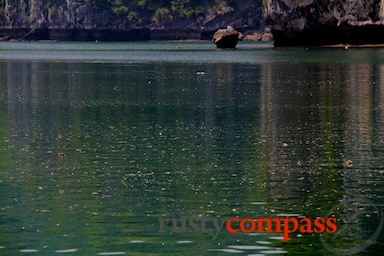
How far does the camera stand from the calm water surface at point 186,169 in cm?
1673

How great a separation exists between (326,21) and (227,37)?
1541 centimetres

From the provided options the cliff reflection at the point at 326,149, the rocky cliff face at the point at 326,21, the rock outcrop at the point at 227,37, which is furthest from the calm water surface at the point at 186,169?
the rock outcrop at the point at 227,37

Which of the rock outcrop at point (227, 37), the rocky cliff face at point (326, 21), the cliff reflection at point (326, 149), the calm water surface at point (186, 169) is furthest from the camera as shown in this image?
the rock outcrop at point (227, 37)

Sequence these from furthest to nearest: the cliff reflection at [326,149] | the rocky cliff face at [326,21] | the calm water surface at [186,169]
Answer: the rocky cliff face at [326,21] < the cliff reflection at [326,149] < the calm water surface at [186,169]

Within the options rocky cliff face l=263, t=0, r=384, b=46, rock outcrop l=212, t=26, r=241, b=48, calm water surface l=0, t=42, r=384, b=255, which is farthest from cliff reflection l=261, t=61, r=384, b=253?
rock outcrop l=212, t=26, r=241, b=48

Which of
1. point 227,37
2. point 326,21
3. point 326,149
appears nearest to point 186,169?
point 326,149

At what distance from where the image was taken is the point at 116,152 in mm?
26828

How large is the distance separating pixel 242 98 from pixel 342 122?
11590 millimetres

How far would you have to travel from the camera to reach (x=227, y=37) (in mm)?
124375

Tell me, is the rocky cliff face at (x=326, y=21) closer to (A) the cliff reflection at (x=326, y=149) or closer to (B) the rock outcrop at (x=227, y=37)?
(B) the rock outcrop at (x=227, y=37)

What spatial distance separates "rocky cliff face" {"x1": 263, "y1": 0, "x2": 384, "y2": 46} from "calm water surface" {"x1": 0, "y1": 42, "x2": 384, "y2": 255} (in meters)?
62.9

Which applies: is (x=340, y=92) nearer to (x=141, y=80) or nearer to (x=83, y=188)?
(x=141, y=80)

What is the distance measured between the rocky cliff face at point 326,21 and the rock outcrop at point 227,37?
4.90 meters

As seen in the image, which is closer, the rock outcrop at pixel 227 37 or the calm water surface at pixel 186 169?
the calm water surface at pixel 186 169
